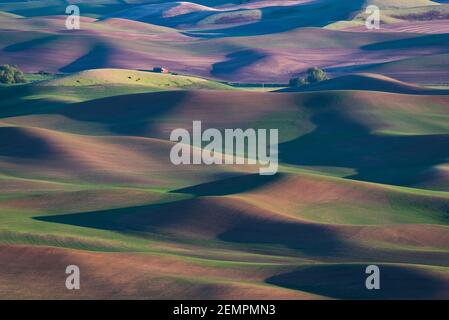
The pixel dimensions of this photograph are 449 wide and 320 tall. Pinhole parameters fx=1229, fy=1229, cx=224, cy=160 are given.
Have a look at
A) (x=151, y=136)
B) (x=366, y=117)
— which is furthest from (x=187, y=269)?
(x=366, y=117)

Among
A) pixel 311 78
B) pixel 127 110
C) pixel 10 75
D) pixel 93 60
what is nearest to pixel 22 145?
pixel 127 110

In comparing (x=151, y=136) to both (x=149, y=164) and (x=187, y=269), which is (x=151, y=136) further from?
(x=187, y=269)

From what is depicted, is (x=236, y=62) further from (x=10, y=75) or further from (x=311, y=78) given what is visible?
(x=10, y=75)

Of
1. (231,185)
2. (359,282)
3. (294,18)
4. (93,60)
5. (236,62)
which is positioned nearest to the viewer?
(359,282)

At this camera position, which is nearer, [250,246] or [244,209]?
[250,246]

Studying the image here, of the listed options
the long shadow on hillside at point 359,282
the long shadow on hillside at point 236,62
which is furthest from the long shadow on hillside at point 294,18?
the long shadow on hillside at point 359,282

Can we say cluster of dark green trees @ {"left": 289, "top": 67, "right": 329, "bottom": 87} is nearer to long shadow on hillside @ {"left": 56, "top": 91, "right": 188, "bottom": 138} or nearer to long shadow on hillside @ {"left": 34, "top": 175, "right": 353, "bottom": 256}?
long shadow on hillside @ {"left": 56, "top": 91, "right": 188, "bottom": 138}

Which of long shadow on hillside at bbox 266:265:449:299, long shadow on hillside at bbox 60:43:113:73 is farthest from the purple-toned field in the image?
long shadow on hillside at bbox 60:43:113:73
